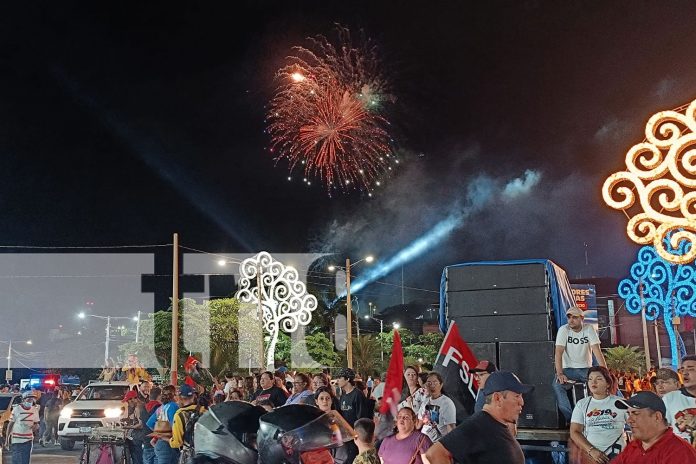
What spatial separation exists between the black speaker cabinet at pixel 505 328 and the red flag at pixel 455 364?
435 millimetres

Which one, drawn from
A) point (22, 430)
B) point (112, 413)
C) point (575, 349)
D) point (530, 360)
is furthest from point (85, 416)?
point (575, 349)

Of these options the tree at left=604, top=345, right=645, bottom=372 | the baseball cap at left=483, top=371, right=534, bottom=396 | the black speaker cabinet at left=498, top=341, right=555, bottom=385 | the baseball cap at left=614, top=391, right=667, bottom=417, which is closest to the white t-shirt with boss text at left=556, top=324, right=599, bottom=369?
the black speaker cabinet at left=498, top=341, right=555, bottom=385

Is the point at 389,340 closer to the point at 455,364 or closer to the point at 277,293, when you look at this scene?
the point at 277,293

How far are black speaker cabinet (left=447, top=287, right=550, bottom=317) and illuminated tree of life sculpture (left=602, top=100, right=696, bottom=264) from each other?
15.1ft

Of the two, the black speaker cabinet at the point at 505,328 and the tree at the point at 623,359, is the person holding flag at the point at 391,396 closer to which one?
the black speaker cabinet at the point at 505,328

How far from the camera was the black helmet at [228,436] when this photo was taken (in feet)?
13.3

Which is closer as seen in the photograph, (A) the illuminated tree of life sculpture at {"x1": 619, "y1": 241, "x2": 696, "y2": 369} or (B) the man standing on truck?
(B) the man standing on truck

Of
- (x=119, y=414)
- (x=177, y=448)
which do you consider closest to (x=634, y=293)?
(x=119, y=414)

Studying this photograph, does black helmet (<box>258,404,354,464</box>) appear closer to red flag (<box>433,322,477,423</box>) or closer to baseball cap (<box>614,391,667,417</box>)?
baseball cap (<box>614,391,667,417</box>)

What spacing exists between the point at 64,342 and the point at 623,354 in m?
58.7

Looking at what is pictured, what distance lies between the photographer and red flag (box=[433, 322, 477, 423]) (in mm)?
9859

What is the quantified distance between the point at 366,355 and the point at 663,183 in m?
33.8

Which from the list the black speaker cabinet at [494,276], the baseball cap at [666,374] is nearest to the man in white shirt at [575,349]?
the black speaker cabinet at [494,276]

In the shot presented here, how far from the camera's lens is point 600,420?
7137mm
